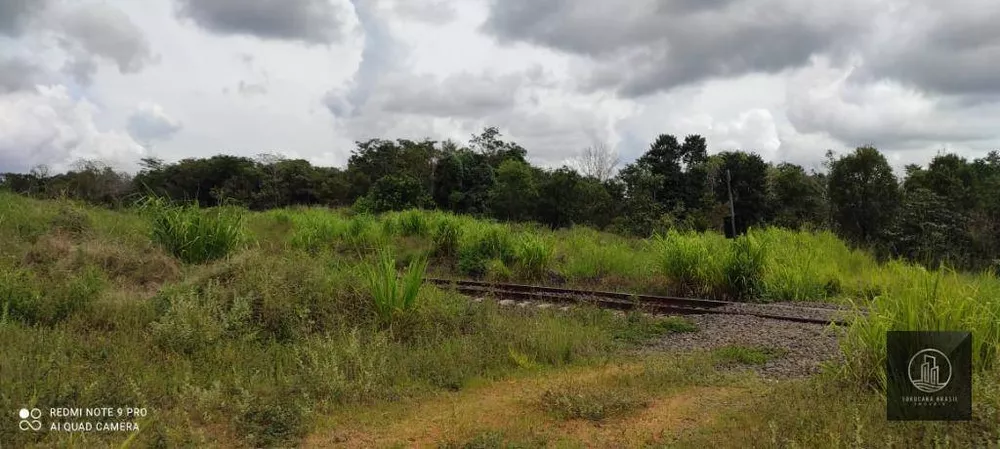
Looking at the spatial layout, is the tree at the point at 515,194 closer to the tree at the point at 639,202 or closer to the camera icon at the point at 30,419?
the tree at the point at 639,202

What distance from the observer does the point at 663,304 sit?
10617mm

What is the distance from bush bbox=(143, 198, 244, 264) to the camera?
10.3 meters

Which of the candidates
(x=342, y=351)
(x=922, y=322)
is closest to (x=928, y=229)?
(x=922, y=322)

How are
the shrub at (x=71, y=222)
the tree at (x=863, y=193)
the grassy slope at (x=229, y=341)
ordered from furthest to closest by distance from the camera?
the tree at (x=863, y=193)
the shrub at (x=71, y=222)
the grassy slope at (x=229, y=341)

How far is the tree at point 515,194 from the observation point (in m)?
36.0

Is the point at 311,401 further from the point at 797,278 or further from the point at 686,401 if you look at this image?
the point at 797,278

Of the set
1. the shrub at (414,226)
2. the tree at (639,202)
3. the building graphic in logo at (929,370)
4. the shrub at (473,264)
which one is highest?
the tree at (639,202)

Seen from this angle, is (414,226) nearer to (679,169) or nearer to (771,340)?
(771,340)

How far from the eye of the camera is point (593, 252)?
17.0 m

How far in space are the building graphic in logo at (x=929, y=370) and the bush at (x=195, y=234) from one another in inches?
374

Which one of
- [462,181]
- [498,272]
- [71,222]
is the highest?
[462,181]

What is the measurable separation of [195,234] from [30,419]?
246 inches

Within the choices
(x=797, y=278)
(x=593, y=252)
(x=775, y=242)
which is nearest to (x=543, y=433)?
(x=797, y=278)

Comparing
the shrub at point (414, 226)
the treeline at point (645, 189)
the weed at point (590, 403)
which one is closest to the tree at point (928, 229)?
the treeline at point (645, 189)
